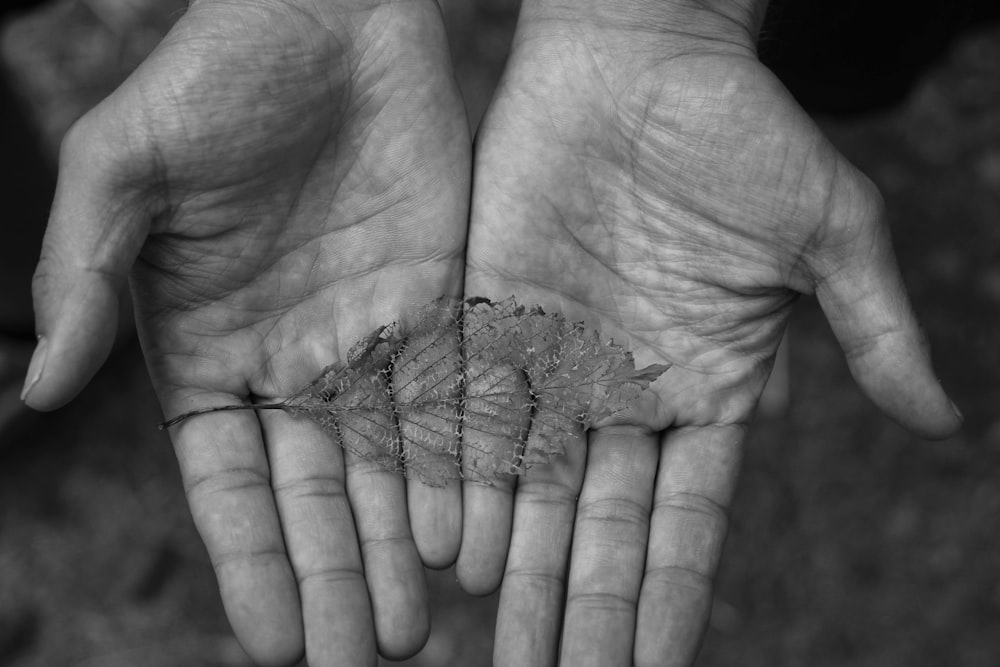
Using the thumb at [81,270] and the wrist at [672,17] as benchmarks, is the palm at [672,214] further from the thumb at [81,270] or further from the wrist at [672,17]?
the thumb at [81,270]

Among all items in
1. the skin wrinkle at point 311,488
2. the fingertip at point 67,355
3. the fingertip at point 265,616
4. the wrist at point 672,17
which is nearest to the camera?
the fingertip at point 67,355

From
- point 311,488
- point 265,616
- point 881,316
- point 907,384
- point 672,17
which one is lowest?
point 265,616

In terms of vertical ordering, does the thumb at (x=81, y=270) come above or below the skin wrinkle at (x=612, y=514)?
→ above

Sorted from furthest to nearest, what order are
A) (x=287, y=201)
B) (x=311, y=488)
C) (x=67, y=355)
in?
(x=287, y=201), (x=311, y=488), (x=67, y=355)

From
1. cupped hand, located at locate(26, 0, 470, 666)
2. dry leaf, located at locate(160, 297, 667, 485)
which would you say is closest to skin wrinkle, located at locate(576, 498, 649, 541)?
dry leaf, located at locate(160, 297, 667, 485)

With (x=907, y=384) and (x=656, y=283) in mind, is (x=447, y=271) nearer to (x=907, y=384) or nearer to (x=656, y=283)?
(x=656, y=283)

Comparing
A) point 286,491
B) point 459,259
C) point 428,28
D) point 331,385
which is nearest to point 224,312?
point 331,385

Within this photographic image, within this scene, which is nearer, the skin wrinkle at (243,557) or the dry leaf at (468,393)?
the skin wrinkle at (243,557)

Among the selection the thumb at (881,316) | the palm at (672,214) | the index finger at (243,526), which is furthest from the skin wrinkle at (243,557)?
the thumb at (881,316)

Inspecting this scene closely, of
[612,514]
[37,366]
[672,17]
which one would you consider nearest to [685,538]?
[612,514]
